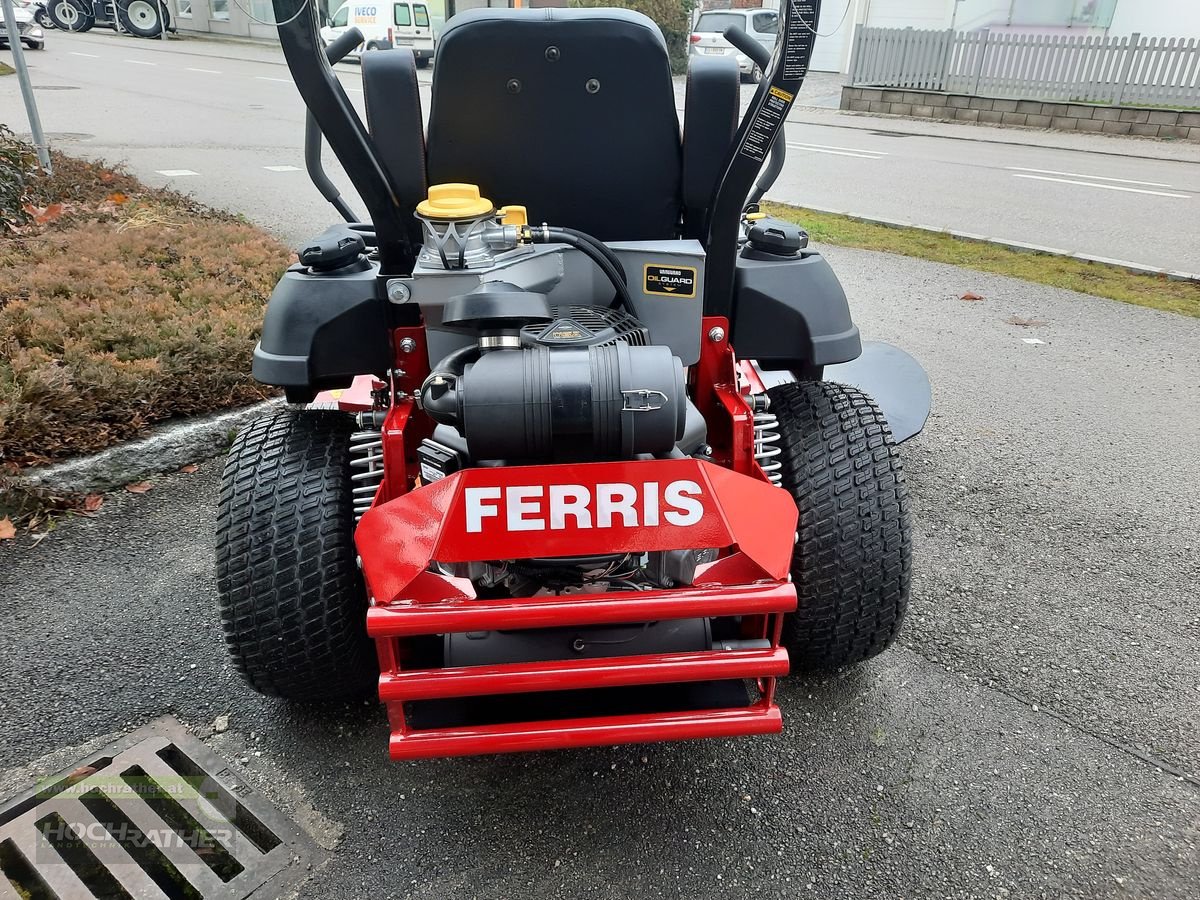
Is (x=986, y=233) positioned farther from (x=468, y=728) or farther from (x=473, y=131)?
(x=468, y=728)

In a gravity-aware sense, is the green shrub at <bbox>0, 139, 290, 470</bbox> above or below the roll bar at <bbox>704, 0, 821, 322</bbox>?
below

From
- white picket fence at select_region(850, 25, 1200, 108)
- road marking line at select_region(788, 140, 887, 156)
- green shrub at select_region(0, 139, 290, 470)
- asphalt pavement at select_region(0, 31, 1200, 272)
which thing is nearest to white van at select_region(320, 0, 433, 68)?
asphalt pavement at select_region(0, 31, 1200, 272)

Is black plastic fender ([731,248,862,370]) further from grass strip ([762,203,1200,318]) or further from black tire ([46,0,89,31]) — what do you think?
black tire ([46,0,89,31])

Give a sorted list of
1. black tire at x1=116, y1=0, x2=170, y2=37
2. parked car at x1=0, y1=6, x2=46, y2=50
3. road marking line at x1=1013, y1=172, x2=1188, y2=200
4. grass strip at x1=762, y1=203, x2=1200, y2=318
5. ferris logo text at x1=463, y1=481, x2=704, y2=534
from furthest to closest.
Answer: black tire at x1=116, y1=0, x2=170, y2=37
parked car at x1=0, y1=6, x2=46, y2=50
road marking line at x1=1013, y1=172, x2=1188, y2=200
grass strip at x1=762, y1=203, x2=1200, y2=318
ferris logo text at x1=463, y1=481, x2=704, y2=534

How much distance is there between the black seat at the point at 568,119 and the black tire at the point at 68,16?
98.7 ft

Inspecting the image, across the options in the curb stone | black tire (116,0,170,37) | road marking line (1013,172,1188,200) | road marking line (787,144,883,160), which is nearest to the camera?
the curb stone

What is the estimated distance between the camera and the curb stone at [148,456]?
9.86 feet

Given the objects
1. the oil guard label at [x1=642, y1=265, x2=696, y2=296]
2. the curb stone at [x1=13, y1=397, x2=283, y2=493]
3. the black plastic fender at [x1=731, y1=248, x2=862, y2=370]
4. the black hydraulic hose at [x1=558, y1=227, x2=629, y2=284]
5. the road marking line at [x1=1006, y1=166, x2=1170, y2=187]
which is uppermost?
the black hydraulic hose at [x1=558, y1=227, x2=629, y2=284]

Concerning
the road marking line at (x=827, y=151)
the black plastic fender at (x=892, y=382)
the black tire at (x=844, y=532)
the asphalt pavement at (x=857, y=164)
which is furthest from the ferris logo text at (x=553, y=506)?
the road marking line at (x=827, y=151)

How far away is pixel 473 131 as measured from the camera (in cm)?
207

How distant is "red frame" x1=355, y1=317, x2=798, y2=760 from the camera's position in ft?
5.24

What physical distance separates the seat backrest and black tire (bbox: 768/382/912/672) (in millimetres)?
660

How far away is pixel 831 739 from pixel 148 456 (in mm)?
2620

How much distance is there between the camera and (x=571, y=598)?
1638 mm
